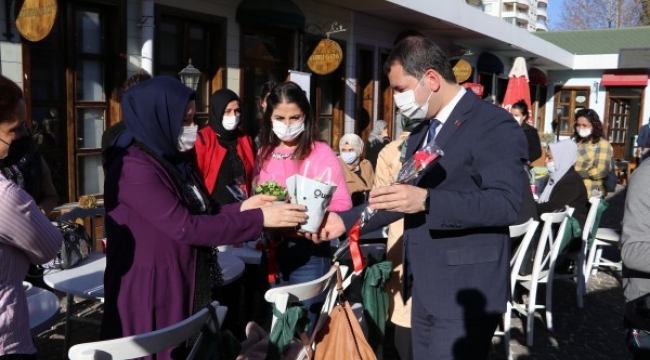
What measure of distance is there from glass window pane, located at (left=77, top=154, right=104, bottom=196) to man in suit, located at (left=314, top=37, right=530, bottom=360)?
4.71m

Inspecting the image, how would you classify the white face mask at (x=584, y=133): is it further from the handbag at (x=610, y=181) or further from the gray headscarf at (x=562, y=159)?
the gray headscarf at (x=562, y=159)

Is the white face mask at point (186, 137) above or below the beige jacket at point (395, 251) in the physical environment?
above

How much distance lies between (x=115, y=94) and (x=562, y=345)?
497 centimetres

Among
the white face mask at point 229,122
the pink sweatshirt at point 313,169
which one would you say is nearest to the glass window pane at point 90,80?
the white face mask at point 229,122

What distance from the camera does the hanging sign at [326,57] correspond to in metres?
8.58

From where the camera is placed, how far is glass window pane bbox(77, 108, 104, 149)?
6016 millimetres

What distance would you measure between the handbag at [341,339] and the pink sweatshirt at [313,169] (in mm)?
753

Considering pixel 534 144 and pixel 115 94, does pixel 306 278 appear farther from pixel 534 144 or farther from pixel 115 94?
pixel 534 144

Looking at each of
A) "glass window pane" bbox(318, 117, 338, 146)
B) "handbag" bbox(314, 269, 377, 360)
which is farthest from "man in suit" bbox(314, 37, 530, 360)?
"glass window pane" bbox(318, 117, 338, 146)

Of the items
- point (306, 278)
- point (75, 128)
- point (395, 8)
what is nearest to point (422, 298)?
point (306, 278)

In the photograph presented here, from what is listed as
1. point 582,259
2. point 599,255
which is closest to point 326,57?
point 599,255

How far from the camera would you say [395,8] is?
9.85 metres

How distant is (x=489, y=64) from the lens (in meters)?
15.9

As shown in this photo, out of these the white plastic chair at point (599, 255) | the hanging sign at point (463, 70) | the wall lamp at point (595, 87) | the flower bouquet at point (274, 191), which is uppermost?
the wall lamp at point (595, 87)
